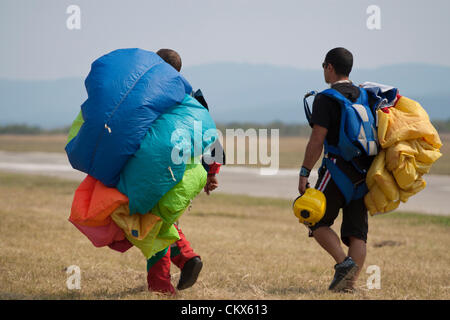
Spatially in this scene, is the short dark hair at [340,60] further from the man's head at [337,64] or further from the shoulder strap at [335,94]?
the shoulder strap at [335,94]

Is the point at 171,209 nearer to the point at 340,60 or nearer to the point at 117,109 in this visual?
the point at 117,109

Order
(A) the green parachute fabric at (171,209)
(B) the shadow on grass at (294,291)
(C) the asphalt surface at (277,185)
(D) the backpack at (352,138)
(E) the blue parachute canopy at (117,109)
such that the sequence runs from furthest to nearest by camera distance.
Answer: (C) the asphalt surface at (277,185) → (B) the shadow on grass at (294,291) → (D) the backpack at (352,138) → (A) the green parachute fabric at (171,209) → (E) the blue parachute canopy at (117,109)

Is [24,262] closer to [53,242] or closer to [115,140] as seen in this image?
[53,242]

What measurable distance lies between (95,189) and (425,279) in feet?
12.2

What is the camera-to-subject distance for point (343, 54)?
204 inches

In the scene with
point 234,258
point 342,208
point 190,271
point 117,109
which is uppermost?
point 117,109

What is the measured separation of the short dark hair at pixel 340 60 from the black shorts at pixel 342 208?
89cm

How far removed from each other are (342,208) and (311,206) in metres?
0.46

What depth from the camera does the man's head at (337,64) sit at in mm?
5176

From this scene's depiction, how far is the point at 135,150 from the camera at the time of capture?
4551 mm

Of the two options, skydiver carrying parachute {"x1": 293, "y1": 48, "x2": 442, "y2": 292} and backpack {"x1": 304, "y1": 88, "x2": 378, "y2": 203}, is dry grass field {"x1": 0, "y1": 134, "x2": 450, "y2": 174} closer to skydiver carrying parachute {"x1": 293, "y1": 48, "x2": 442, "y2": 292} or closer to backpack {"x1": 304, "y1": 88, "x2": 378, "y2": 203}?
skydiver carrying parachute {"x1": 293, "y1": 48, "x2": 442, "y2": 292}

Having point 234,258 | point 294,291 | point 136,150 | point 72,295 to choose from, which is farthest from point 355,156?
point 234,258

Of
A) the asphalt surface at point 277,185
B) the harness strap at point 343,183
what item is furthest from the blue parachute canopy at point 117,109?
the asphalt surface at point 277,185
